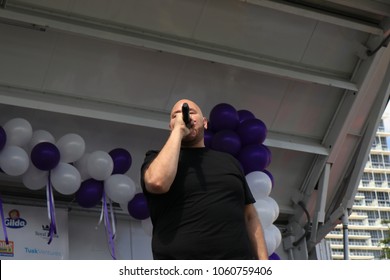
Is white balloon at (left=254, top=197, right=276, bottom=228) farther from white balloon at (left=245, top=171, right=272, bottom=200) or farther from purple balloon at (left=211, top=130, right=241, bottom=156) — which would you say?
purple balloon at (left=211, top=130, right=241, bottom=156)

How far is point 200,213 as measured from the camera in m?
1.82

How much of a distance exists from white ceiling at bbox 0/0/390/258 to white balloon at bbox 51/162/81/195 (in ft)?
1.65

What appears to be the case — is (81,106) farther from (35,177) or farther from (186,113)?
(186,113)

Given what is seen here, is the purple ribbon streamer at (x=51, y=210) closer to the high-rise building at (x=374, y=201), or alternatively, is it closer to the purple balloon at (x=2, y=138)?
the purple balloon at (x=2, y=138)

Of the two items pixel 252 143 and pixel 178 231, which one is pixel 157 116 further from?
pixel 178 231

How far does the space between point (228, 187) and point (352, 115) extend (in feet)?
12.5

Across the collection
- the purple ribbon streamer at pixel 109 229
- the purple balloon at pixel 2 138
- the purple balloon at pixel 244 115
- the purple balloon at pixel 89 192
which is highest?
the purple balloon at pixel 244 115

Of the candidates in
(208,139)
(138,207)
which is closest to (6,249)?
(138,207)

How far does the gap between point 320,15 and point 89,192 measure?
2.21 meters

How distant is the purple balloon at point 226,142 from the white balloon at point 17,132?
1.32 metres

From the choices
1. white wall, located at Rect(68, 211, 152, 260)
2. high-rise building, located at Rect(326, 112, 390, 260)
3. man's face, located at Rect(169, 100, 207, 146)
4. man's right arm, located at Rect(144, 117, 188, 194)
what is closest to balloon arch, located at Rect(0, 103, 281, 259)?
white wall, located at Rect(68, 211, 152, 260)

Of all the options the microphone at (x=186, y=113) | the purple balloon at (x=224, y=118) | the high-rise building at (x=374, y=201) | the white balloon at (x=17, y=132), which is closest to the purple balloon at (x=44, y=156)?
the white balloon at (x=17, y=132)

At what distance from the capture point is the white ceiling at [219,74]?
4.68 meters
